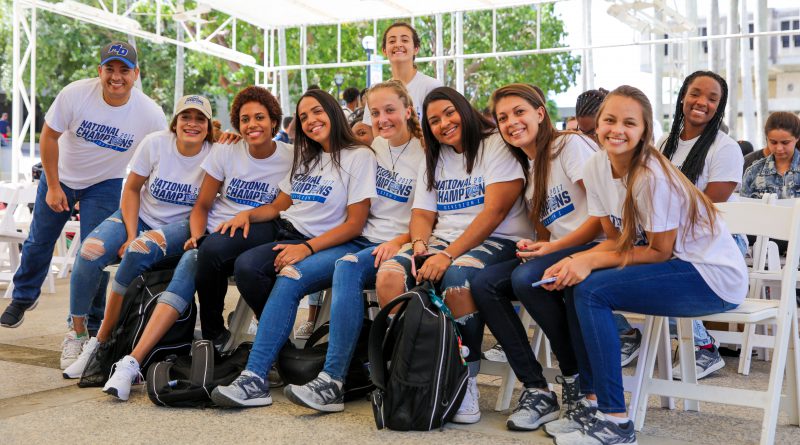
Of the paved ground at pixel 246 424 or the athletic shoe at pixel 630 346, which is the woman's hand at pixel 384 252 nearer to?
the paved ground at pixel 246 424

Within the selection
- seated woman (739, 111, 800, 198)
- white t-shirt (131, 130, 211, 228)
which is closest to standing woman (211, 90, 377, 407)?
white t-shirt (131, 130, 211, 228)

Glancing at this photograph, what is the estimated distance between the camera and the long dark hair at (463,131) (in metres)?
3.50

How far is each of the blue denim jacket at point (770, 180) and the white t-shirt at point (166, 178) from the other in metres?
3.27

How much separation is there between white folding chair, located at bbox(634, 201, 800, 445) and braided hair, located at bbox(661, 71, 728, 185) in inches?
20.6

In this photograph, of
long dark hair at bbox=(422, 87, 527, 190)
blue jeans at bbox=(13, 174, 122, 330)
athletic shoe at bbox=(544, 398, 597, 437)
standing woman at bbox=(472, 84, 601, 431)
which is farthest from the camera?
blue jeans at bbox=(13, 174, 122, 330)

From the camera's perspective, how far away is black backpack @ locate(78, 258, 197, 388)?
370 centimetres

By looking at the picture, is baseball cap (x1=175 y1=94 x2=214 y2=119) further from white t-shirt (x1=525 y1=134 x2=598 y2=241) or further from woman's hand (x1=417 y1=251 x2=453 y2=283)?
white t-shirt (x1=525 y1=134 x2=598 y2=241)

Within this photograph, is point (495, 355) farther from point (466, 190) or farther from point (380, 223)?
point (466, 190)

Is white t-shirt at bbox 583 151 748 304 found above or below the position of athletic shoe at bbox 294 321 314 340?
above

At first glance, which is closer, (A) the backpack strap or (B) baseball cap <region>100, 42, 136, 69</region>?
(A) the backpack strap

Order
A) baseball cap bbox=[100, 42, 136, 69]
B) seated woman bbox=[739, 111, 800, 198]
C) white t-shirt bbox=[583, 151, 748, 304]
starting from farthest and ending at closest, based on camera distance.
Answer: seated woman bbox=[739, 111, 800, 198], baseball cap bbox=[100, 42, 136, 69], white t-shirt bbox=[583, 151, 748, 304]

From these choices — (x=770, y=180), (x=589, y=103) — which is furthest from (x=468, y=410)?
(x=770, y=180)

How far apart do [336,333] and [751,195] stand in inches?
123

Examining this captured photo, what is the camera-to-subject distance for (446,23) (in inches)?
931
